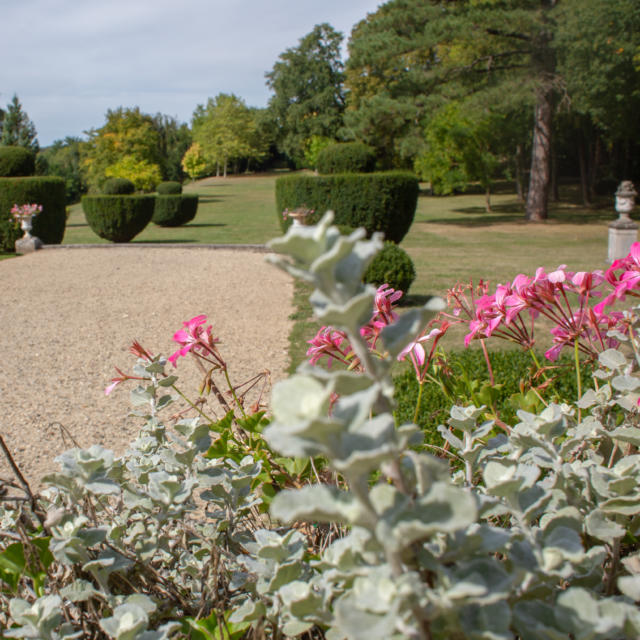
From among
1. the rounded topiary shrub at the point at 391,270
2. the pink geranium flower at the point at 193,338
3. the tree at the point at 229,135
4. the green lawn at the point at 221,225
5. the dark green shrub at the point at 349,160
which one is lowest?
the rounded topiary shrub at the point at 391,270

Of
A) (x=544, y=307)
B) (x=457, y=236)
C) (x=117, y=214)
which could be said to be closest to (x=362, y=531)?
(x=544, y=307)

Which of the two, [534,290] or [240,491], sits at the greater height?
[534,290]

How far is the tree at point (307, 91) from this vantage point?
46812 mm

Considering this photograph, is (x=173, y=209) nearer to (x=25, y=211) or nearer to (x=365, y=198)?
(x=25, y=211)

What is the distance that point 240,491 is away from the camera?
3.80 ft

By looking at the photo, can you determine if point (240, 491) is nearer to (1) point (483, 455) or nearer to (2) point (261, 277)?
(1) point (483, 455)

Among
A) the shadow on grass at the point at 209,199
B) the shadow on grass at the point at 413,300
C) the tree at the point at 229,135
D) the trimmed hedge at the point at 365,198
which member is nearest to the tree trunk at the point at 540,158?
the trimmed hedge at the point at 365,198

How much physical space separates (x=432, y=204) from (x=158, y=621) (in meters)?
27.3

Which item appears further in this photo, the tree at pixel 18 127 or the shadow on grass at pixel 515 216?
the tree at pixel 18 127

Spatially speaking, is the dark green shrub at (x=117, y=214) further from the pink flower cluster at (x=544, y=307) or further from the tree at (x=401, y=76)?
the pink flower cluster at (x=544, y=307)

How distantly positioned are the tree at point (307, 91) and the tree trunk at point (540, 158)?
27553mm

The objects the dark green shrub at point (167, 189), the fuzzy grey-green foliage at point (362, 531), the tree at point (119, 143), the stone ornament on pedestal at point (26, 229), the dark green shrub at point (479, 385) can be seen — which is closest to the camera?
the fuzzy grey-green foliage at point (362, 531)

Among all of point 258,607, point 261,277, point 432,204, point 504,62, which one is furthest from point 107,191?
point 258,607

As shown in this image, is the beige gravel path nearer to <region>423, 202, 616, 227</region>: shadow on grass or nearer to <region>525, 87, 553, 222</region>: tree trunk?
<region>423, 202, 616, 227</region>: shadow on grass
